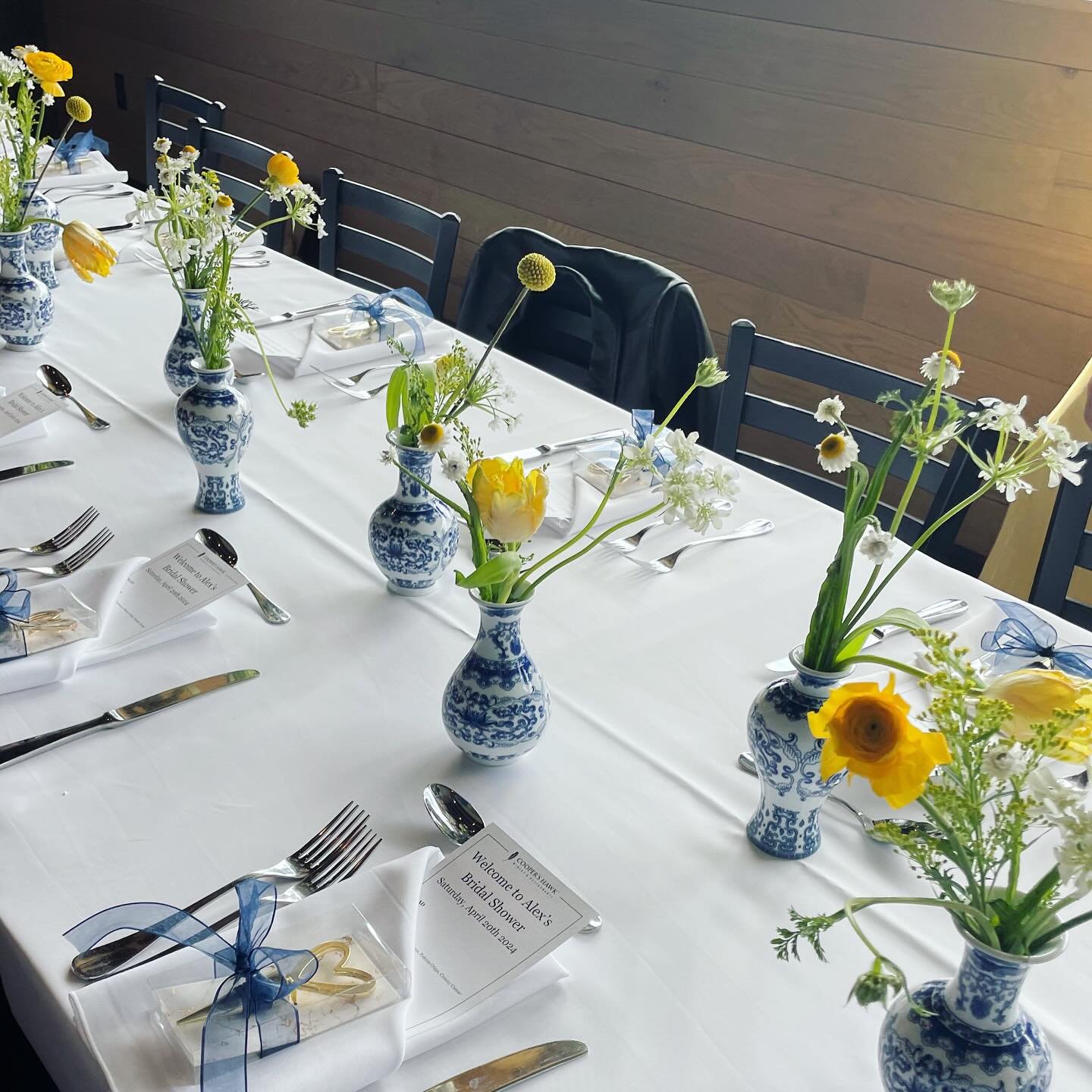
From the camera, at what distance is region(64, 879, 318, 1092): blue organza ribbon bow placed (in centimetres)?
70

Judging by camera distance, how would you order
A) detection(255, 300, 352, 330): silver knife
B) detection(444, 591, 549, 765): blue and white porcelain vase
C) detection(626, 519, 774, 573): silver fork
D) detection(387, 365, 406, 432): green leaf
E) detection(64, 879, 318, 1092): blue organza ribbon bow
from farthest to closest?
1. detection(255, 300, 352, 330): silver knife
2. detection(626, 519, 774, 573): silver fork
3. detection(387, 365, 406, 432): green leaf
4. detection(444, 591, 549, 765): blue and white porcelain vase
5. detection(64, 879, 318, 1092): blue organza ribbon bow

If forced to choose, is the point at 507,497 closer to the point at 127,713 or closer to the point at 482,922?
the point at 482,922

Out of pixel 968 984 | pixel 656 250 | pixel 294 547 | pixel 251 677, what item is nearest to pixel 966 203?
pixel 656 250

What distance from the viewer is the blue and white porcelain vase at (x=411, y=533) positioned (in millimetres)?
1197

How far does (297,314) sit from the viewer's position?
6.34 feet

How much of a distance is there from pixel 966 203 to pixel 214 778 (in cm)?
214

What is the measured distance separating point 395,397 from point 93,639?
36 cm

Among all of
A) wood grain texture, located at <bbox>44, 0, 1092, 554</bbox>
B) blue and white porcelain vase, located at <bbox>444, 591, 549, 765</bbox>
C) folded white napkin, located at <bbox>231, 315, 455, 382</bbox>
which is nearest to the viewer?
Answer: blue and white porcelain vase, located at <bbox>444, 591, 549, 765</bbox>

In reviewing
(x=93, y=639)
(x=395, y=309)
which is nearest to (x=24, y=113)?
(x=395, y=309)

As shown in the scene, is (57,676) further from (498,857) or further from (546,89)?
(546,89)

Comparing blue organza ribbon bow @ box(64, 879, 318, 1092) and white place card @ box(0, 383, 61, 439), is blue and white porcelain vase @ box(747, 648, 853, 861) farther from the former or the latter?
white place card @ box(0, 383, 61, 439)

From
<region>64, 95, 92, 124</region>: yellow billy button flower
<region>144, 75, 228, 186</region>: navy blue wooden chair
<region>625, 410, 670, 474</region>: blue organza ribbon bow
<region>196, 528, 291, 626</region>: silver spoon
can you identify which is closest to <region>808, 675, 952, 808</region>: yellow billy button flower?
<region>196, 528, 291, 626</region>: silver spoon

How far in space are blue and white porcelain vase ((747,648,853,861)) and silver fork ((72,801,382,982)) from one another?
30 cm

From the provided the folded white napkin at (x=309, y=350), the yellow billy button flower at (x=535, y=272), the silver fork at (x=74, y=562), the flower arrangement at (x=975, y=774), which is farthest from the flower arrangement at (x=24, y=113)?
the flower arrangement at (x=975, y=774)
